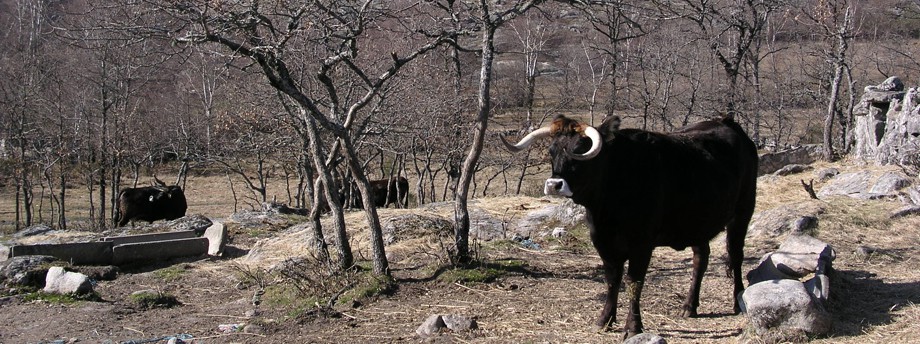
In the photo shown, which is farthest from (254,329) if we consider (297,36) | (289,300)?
(297,36)

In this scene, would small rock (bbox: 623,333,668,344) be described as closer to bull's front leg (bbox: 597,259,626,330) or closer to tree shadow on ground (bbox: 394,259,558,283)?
bull's front leg (bbox: 597,259,626,330)

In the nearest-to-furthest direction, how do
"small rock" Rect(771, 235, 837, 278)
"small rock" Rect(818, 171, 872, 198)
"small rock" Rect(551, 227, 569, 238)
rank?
"small rock" Rect(771, 235, 837, 278), "small rock" Rect(551, 227, 569, 238), "small rock" Rect(818, 171, 872, 198)

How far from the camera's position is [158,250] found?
1275cm

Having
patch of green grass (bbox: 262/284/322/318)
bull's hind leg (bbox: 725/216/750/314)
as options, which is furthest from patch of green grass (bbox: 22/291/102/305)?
bull's hind leg (bbox: 725/216/750/314)

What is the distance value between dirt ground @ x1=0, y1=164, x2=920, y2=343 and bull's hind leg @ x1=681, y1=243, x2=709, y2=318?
11 cm

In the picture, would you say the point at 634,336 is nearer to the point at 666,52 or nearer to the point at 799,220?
the point at 799,220

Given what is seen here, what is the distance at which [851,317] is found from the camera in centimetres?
693

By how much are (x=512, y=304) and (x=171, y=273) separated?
5.98 metres

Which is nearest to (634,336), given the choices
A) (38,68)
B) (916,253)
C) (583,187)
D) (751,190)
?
(583,187)

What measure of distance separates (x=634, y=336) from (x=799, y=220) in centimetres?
604

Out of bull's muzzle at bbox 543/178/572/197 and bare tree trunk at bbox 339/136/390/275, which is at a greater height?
bull's muzzle at bbox 543/178/572/197

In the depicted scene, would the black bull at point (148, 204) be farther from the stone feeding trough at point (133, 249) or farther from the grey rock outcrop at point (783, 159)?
the grey rock outcrop at point (783, 159)

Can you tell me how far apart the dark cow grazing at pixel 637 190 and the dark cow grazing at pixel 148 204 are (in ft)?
55.0

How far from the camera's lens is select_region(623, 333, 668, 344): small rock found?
5.99m
